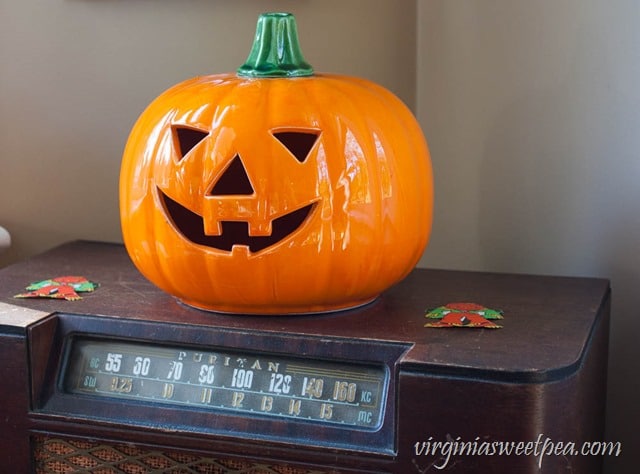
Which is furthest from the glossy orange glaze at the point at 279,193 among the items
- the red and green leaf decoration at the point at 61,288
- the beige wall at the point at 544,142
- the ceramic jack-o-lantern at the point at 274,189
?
the beige wall at the point at 544,142

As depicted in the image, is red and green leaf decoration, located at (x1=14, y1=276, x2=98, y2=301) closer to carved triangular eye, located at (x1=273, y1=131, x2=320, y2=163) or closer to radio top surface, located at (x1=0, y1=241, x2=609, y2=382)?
radio top surface, located at (x1=0, y1=241, x2=609, y2=382)

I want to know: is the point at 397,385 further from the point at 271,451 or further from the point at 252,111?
the point at 252,111

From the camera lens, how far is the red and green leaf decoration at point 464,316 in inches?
41.6

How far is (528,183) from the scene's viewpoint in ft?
4.64

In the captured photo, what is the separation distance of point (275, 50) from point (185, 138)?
149 mm

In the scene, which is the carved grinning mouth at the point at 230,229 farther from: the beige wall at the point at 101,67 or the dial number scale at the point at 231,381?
the beige wall at the point at 101,67

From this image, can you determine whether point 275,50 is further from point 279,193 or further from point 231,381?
point 231,381

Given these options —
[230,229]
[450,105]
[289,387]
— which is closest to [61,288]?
[230,229]

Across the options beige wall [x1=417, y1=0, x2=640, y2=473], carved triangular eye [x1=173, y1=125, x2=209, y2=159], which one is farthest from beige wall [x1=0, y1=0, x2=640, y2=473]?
carved triangular eye [x1=173, y1=125, x2=209, y2=159]

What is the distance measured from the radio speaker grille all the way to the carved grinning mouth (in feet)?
0.77

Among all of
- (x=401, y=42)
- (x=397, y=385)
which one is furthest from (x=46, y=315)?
(x=401, y=42)

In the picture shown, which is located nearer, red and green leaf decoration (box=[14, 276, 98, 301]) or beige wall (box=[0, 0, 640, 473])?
red and green leaf decoration (box=[14, 276, 98, 301])

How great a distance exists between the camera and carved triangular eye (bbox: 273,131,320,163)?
42.4 inches

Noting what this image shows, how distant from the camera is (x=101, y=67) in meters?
1.55
